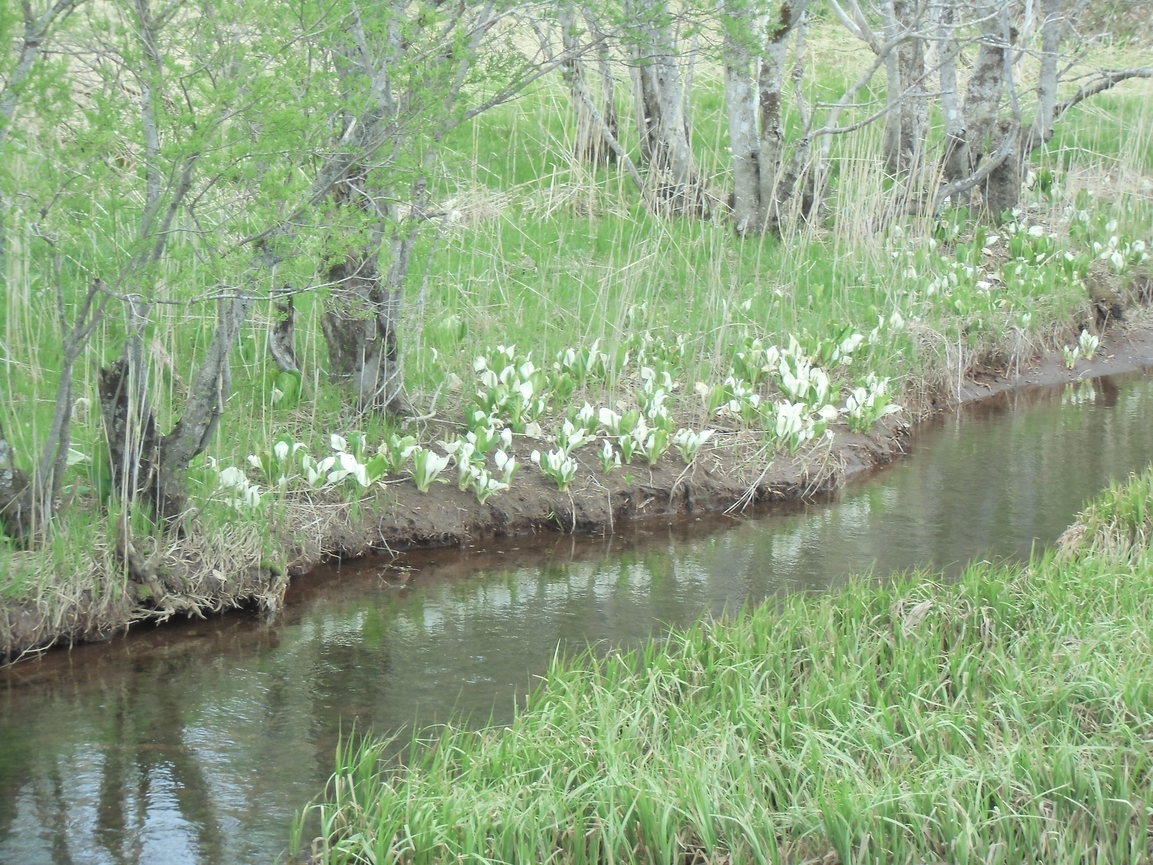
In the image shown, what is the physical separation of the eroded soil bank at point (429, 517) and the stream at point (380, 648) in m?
0.11

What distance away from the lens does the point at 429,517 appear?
6285mm

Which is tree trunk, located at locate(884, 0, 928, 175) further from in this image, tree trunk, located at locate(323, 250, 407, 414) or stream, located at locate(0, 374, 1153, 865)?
tree trunk, located at locate(323, 250, 407, 414)

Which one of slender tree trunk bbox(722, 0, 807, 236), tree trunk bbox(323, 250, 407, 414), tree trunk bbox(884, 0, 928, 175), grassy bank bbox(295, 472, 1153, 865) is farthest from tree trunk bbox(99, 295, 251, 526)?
tree trunk bbox(884, 0, 928, 175)

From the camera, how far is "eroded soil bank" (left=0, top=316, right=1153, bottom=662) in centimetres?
508

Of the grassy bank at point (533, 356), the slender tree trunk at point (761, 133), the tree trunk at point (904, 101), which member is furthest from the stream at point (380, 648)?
the tree trunk at point (904, 101)

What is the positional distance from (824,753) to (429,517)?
322cm

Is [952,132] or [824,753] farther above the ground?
[952,132]

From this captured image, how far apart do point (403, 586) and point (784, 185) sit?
19.8ft

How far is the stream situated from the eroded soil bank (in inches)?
4.2

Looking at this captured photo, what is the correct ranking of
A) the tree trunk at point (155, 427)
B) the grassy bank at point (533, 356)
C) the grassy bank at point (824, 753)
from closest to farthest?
the grassy bank at point (824, 753) → the tree trunk at point (155, 427) → the grassy bank at point (533, 356)

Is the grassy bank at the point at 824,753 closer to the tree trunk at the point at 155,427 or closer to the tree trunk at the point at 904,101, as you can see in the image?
the tree trunk at the point at 155,427

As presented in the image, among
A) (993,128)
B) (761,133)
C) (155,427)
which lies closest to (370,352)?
(155,427)

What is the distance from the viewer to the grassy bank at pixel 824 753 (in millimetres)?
3109

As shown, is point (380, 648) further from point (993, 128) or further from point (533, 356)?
point (993, 128)
